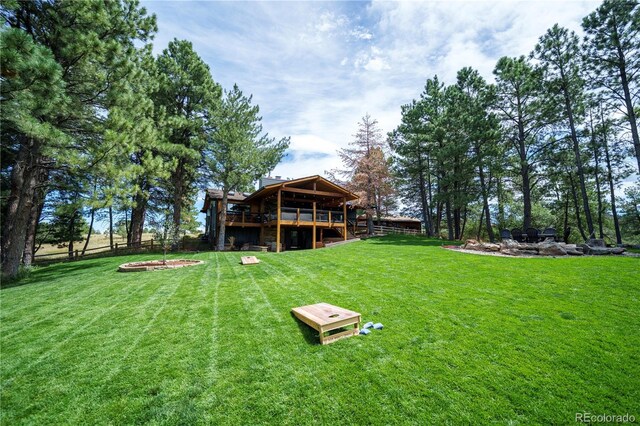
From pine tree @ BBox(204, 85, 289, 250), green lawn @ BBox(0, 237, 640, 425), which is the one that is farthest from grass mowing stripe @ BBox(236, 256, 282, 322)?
pine tree @ BBox(204, 85, 289, 250)

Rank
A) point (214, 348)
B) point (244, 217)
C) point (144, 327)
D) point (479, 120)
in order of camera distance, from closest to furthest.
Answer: point (214, 348)
point (144, 327)
point (479, 120)
point (244, 217)

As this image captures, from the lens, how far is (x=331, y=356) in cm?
348

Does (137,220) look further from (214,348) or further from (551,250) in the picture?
(551,250)

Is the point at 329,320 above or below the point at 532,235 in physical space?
below

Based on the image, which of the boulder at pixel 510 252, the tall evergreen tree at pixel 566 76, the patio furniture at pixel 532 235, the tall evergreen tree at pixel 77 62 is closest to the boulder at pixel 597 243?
the patio furniture at pixel 532 235

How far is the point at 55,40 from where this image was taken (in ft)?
25.8

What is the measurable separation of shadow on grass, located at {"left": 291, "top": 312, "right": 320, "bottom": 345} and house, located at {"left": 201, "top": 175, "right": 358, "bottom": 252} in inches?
501

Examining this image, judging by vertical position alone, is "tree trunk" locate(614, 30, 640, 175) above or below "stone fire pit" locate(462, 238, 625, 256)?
above

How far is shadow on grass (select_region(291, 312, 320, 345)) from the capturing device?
12.7ft

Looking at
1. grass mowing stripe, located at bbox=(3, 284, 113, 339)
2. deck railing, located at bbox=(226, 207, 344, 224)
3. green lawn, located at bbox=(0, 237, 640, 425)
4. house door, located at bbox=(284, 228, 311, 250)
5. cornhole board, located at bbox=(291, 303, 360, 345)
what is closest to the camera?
green lawn, located at bbox=(0, 237, 640, 425)

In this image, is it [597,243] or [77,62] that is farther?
[597,243]

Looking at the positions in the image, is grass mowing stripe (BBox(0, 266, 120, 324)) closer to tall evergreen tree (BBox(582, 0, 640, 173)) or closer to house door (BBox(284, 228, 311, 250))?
house door (BBox(284, 228, 311, 250))

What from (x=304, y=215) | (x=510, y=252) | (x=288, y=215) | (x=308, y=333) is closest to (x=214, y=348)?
(x=308, y=333)

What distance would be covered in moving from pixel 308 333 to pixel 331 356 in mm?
739
